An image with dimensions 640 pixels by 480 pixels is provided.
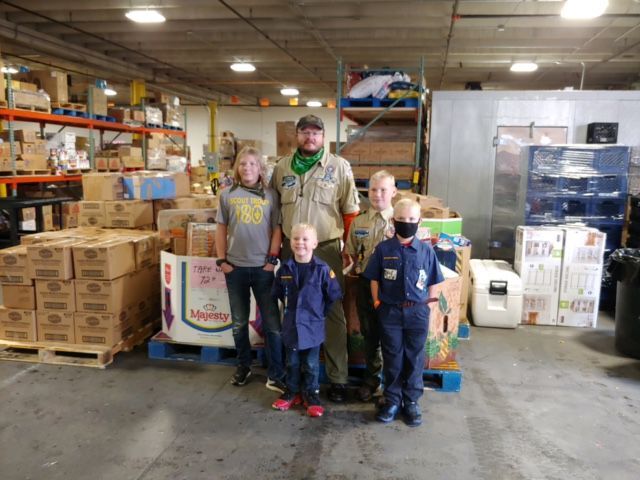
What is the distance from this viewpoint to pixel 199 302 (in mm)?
4488

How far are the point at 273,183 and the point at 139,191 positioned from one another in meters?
2.75

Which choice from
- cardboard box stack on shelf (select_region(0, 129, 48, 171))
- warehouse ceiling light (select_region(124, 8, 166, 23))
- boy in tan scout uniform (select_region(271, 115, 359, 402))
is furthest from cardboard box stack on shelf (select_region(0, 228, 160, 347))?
warehouse ceiling light (select_region(124, 8, 166, 23))

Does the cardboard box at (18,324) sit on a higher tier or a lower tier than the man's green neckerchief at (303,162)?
lower

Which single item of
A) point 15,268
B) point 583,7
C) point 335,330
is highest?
point 583,7

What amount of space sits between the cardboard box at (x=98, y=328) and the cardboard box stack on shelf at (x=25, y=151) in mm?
4823

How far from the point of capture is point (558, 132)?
7.64 meters

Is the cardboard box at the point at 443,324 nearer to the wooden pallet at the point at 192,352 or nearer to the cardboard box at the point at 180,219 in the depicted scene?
the wooden pallet at the point at 192,352

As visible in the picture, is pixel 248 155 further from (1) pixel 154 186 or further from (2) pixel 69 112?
(2) pixel 69 112

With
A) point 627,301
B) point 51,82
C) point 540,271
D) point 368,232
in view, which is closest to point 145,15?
point 51,82

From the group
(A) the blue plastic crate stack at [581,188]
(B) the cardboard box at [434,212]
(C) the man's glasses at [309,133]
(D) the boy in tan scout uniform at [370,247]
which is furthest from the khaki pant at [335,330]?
(A) the blue plastic crate stack at [581,188]

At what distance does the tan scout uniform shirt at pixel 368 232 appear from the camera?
12.3 ft

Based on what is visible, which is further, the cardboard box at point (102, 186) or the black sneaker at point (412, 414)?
the cardboard box at point (102, 186)

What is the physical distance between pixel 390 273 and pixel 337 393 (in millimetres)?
1102

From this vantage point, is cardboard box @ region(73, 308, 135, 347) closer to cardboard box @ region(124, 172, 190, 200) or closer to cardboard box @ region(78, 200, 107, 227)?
cardboard box @ region(78, 200, 107, 227)
